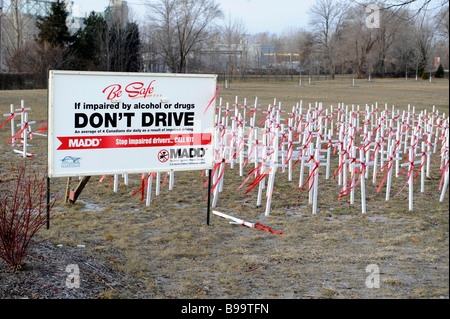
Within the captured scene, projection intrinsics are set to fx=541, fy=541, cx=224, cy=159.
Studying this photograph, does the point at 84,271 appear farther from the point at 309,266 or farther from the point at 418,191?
the point at 418,191

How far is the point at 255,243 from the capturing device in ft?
23.2

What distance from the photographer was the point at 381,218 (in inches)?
334

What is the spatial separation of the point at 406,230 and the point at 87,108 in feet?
15.7

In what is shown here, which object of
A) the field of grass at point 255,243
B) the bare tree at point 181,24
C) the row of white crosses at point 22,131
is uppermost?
the bare tree at point 181,24

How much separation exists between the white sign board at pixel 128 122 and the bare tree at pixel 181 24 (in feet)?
127

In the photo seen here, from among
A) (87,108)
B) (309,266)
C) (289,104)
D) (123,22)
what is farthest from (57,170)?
(123,22)

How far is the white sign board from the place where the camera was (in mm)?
6761

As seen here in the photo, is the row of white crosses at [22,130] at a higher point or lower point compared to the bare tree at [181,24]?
lower

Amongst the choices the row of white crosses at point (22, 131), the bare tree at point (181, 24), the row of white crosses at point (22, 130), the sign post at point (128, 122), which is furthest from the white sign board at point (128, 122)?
the bare tree at point (181, 24)

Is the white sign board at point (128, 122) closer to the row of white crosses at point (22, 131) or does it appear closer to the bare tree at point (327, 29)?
the row of white crosses at point (22, 131)

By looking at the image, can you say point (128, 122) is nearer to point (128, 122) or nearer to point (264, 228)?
point (128, 122)

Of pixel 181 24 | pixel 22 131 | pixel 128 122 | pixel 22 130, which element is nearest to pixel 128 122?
pixel 128 122

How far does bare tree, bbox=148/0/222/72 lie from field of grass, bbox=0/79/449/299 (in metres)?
36.6

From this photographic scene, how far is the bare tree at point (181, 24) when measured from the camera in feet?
148
